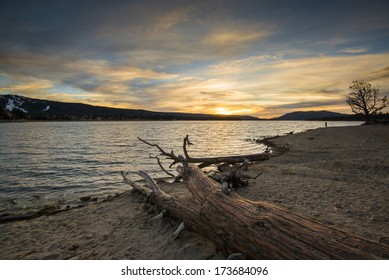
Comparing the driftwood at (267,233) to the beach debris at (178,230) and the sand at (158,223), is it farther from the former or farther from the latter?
the sand at (158,223)

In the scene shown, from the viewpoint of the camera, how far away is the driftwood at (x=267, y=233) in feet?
8.68

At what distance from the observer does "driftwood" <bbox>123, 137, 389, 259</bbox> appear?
2.65 metres

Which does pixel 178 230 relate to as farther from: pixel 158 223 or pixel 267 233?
pixel 267 233

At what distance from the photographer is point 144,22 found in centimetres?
426

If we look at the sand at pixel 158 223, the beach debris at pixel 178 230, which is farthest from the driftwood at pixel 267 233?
the sand at pixel 158 223

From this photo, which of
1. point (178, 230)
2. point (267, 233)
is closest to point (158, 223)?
point (178, 230)

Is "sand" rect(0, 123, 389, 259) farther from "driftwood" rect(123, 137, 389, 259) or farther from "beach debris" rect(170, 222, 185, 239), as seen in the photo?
"driftwood" rect(123, 137, 389, 259)

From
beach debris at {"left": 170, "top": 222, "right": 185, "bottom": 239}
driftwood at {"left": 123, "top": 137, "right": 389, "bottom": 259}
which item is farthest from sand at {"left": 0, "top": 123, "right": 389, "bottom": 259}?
driftwood at {"left": 123, "top": 137, "right": 389, "bottom": 259}

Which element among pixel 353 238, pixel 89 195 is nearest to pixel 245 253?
pixel 353 238

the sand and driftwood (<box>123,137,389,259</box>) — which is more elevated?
driftwood (<box>123,137,389,259</box>)

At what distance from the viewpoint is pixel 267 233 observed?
122 inches

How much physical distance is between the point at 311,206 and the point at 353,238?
3.77 meters
